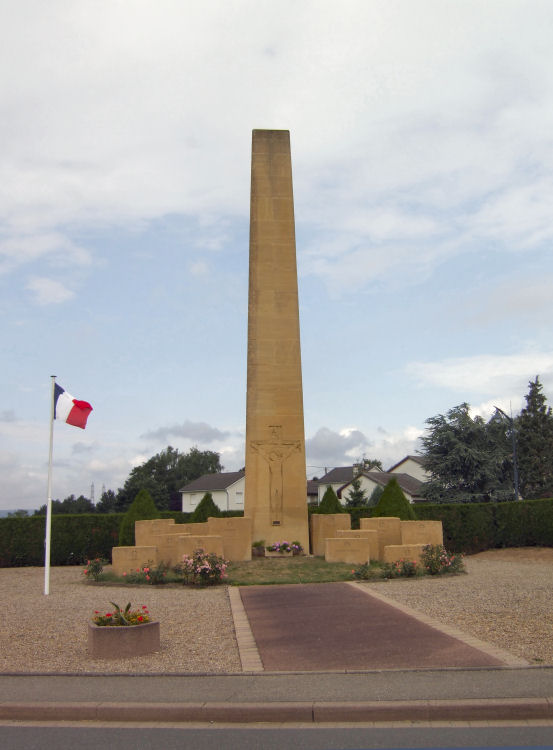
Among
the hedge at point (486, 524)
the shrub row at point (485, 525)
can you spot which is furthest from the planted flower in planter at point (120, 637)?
the shrub row at point (485, 525)

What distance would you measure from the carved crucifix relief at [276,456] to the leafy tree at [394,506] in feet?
10.6

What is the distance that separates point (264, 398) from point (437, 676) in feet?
52.4

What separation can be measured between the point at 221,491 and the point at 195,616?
62.8 meters

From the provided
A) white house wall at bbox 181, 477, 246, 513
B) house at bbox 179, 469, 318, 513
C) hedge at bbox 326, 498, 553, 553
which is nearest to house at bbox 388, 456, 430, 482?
house at bbox 179, 469, 318, 513

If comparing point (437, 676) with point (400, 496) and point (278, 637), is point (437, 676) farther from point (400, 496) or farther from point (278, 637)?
point (400, 496)

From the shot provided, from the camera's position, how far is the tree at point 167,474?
89606 mm

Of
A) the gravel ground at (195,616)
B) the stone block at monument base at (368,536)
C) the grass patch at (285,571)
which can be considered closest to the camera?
the gravel ground at (195,616)

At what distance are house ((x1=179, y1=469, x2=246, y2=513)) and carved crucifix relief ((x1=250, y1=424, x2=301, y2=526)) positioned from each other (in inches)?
1969

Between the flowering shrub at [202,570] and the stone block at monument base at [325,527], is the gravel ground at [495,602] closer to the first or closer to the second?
the flowering shrub at [202,570]

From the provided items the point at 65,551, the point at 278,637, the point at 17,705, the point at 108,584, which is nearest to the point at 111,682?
the point at 17,705

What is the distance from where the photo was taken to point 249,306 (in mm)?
24125

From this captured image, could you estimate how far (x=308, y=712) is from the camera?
674 centimetres

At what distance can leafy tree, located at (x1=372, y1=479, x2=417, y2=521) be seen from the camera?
2300 centimetres

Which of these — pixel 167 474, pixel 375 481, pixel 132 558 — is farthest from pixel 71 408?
pixel 167 474
